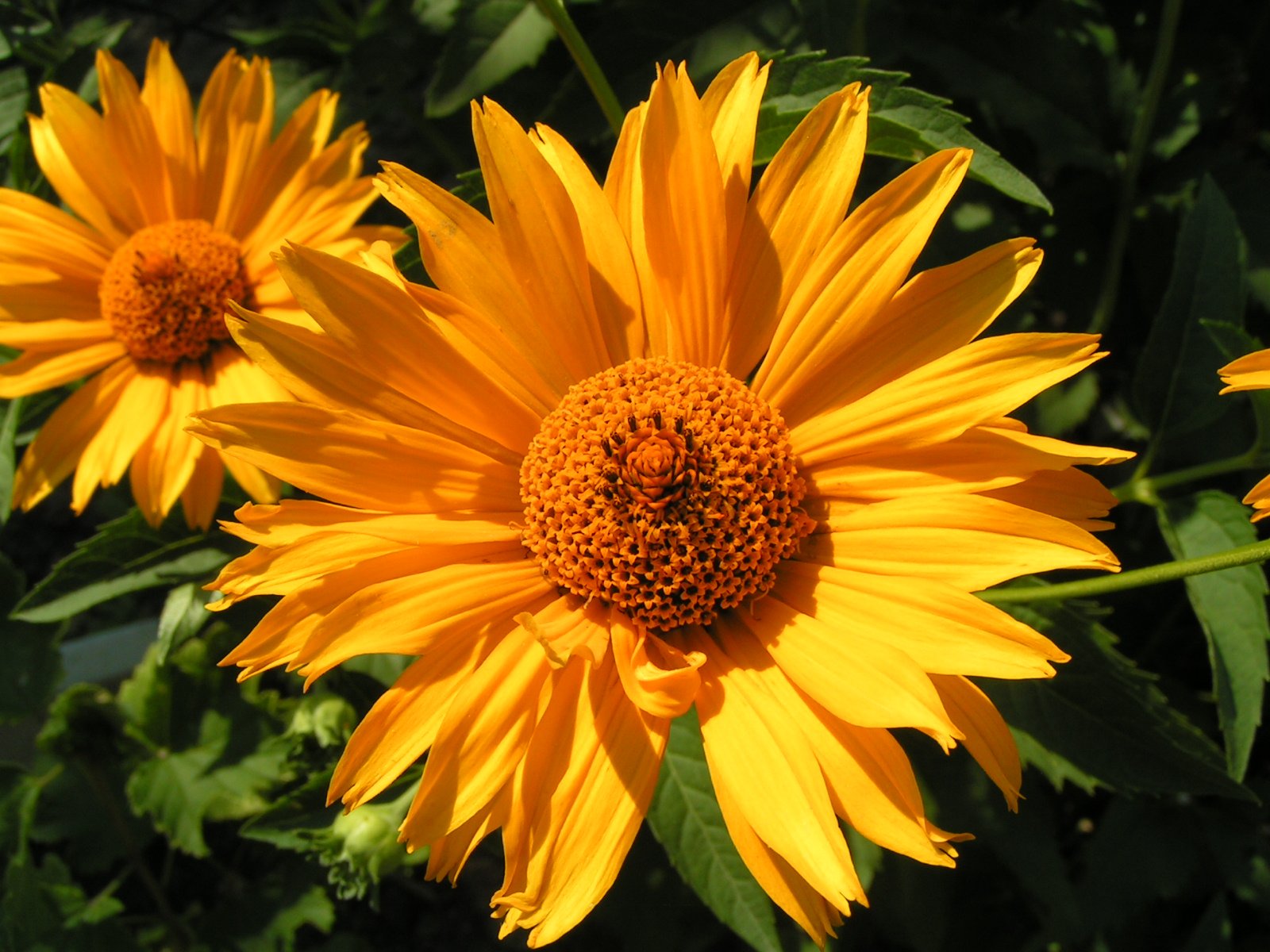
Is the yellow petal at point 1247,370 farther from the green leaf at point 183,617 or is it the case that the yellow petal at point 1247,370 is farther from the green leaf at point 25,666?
the green leaf at point 25,666

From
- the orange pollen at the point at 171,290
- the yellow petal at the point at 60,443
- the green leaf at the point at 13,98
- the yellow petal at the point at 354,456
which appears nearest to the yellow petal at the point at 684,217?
the yellow petal at the point at 354,456

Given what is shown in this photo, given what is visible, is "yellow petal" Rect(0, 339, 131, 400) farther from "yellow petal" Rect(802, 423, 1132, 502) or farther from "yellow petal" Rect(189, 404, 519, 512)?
A: "yellow petal" Rect(802, 423, 1132, 502)

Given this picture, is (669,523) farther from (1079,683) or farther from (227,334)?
(227,334)

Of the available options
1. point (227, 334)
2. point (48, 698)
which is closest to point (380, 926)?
point (48, 698)

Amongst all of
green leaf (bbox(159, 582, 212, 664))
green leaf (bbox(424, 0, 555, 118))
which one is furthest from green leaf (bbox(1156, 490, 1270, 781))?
green leaf (bbox(159, 582, 212, 664))

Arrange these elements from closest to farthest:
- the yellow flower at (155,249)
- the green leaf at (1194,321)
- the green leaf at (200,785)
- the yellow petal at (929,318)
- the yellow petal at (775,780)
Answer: the yellow petal at (775,780) < the yellow petal at (929,318) < the green leaf at (1194,321) < the yellow flower at (155,249) < the green leaf at (200,785)
